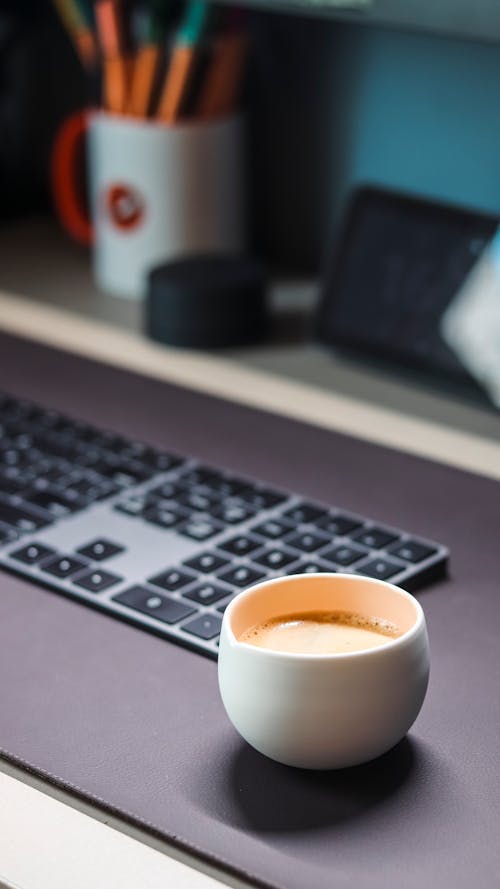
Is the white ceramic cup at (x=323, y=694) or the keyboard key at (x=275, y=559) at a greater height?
the white ceramic cup at (x=323, y=694)

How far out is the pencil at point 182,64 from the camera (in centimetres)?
126

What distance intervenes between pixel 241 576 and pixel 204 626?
0.05 metres

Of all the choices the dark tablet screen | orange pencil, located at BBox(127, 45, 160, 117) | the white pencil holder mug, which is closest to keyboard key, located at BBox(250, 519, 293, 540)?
the dark tablet screen

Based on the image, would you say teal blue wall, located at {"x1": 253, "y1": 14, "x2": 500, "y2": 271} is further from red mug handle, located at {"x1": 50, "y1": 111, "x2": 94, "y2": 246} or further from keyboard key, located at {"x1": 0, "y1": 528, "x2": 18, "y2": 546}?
keyboard key, located at {"x1": 0, "y1": 528, "x2": 18, "y2": 546}

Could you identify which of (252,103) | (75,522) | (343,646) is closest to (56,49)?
(252,103)

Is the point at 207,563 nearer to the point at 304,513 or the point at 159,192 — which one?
the point at 304,513

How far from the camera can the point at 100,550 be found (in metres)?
0.86

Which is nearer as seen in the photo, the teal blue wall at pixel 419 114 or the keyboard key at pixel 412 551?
the keyboard key at pixel 412 551

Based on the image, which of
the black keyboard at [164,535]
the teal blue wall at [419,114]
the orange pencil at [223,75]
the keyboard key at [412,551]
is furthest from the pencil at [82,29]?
the keyboard key at [412,551]

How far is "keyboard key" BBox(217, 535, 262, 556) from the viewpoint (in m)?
0.85

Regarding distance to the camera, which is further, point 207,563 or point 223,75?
point 223,75

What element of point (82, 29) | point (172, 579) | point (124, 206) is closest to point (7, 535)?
point (172, 579)

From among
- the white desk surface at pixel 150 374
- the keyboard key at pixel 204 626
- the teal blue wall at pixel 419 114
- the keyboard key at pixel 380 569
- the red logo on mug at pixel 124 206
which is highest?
the teal blue wall at pixel 419 114

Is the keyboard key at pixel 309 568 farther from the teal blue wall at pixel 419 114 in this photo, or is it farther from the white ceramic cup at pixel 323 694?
the teal blue wall at pixel 419 114
